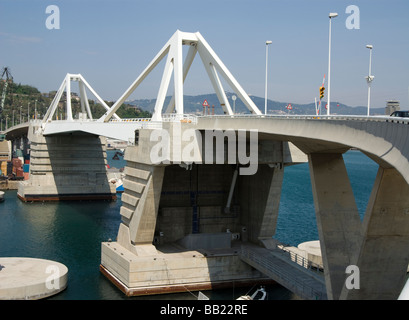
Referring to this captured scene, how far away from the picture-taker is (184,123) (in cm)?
4003

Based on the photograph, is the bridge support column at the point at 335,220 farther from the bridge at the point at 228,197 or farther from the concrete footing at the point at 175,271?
the concrete footing at the point at 175,271

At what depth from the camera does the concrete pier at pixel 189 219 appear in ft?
133

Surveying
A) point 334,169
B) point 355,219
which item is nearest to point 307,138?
point 334,169

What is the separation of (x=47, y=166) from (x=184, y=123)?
4454cm

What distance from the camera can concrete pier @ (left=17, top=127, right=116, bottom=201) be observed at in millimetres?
79688

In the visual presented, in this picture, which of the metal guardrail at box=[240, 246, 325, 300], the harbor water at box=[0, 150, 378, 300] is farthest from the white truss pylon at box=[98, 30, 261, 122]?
the harbor water at box=[0, 150, 378, 300]

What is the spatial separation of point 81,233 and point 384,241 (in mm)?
37073

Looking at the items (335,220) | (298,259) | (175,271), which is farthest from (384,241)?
(175,271)

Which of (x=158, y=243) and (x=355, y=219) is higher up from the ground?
(x=355, y=219)

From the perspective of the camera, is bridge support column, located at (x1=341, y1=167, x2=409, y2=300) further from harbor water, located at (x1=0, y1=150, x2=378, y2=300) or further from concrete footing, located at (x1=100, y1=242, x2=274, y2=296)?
concrete footing, located at (x1=100, y1=242, x2=274, y2=296)

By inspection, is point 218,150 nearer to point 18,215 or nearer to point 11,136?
point 18,215

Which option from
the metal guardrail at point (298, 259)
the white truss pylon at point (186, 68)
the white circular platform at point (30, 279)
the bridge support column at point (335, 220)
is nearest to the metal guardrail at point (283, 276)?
the metal guardrail at point (298, 259)

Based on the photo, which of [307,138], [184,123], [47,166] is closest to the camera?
[307,138]

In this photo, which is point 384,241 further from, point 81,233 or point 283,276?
point 81,233
